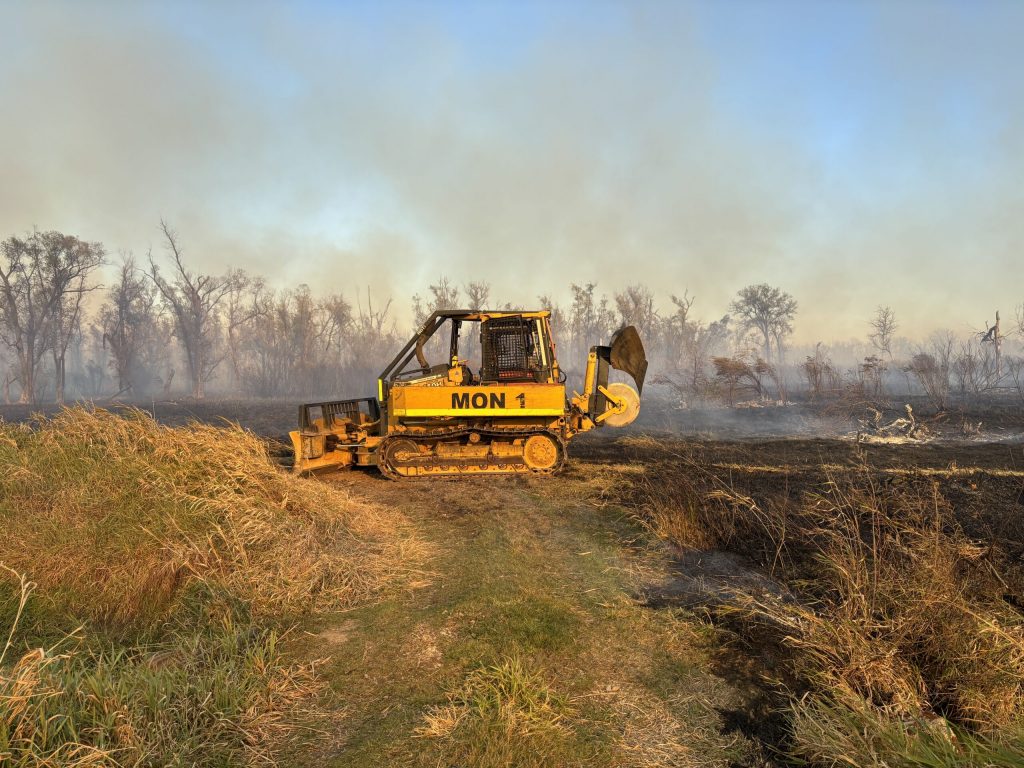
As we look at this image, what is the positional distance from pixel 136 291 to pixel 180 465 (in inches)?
1919

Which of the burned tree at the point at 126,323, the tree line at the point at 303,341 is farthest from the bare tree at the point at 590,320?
the burned tree at the point at 126,323

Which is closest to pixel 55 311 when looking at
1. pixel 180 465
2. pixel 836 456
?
pixel 180 465

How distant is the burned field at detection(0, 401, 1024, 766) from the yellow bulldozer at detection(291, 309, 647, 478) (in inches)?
96.7

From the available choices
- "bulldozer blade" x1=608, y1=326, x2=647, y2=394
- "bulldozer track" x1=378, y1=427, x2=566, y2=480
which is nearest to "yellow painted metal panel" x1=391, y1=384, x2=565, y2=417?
"bulldozer track" x1=378, y1=427, x2=566, y2=480

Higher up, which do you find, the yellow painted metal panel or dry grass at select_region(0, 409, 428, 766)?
the yellow painted metal panel

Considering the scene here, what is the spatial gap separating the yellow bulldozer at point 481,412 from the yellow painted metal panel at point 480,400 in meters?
0.02

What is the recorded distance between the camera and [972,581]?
3.43 metres

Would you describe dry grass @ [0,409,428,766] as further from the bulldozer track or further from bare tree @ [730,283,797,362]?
bare tree @ [730,283,797,362]

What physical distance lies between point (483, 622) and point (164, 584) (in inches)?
111

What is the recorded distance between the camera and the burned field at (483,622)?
7.90 ft

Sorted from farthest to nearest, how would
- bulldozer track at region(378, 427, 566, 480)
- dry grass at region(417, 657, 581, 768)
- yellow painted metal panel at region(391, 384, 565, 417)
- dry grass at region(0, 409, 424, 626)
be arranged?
bulldozer track at region(378, 427, 566, 480), yellow painted metal panel at region(391, 384, 565, 417), dry grass at region(0, 409, 424, 626), dry grass at region(417, 657, 581, 768)

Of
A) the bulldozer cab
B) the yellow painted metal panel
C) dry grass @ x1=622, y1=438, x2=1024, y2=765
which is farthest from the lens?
the bulldozer cab

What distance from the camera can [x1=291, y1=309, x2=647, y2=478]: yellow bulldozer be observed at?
9.36 m

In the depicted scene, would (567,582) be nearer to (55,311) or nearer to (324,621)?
(324,621)
